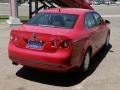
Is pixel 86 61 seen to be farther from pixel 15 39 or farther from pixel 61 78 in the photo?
pixel 15 39

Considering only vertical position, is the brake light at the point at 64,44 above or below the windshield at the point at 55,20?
below

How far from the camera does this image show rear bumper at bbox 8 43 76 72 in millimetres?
6090

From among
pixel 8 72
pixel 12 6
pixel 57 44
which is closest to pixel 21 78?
pixel 8 72

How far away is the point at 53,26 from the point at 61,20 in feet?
1.13

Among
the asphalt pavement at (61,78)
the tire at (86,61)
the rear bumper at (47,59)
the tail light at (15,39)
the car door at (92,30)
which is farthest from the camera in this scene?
the car door at (92,30)

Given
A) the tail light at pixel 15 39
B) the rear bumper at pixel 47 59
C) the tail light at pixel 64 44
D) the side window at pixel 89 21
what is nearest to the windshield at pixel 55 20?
the side window at pixel 89 21

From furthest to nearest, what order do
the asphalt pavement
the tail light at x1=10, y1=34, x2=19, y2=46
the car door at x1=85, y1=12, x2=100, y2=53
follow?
the car door at x1=85, y1=12, x2=100, y2=53
the tail light at x1=10, y1=34, x2=19, y2=46
the asphalt pavement

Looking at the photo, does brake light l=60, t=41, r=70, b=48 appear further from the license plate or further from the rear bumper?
the license plate

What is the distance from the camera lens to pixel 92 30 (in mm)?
7652

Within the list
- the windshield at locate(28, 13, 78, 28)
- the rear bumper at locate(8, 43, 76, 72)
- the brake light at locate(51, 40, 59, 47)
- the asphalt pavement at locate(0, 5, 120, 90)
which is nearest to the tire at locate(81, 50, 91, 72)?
the asphalt pavement at locate(0, 5, 120, 90)

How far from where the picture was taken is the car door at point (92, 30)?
24.3ft

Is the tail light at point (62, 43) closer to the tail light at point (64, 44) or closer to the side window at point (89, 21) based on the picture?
the tail light at point (64, 44)

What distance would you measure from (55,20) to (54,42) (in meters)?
1.19

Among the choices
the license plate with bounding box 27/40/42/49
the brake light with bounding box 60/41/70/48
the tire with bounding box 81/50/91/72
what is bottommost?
the tire with bounding box 81/50/91/72
